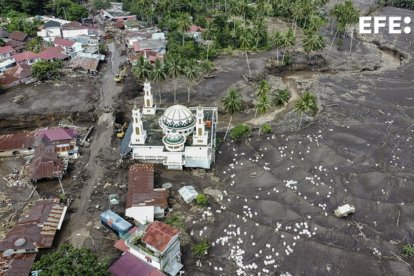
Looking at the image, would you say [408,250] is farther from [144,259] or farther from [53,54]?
[53,54]

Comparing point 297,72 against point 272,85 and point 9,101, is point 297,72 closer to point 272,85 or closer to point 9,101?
point 272,85

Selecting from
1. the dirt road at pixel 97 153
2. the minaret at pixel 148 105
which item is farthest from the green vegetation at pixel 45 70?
the minaret at pixel 148 105

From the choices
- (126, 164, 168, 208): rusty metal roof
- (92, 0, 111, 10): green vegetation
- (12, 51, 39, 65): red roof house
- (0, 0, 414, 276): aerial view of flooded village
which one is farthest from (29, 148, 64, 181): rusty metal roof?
(92, 0, 111, 10): green vegetation

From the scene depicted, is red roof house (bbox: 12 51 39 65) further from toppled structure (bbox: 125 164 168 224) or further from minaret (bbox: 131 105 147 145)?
toppled structure (bbox: 125 164 168 224)

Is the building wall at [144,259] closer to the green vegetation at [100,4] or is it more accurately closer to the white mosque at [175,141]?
the white mosque at [175,141]

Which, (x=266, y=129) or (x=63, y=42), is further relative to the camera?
(x=63, y=42)

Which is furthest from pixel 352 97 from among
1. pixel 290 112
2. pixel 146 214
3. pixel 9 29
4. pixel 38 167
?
pixel 9 29

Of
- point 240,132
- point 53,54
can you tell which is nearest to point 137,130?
point 240,132
